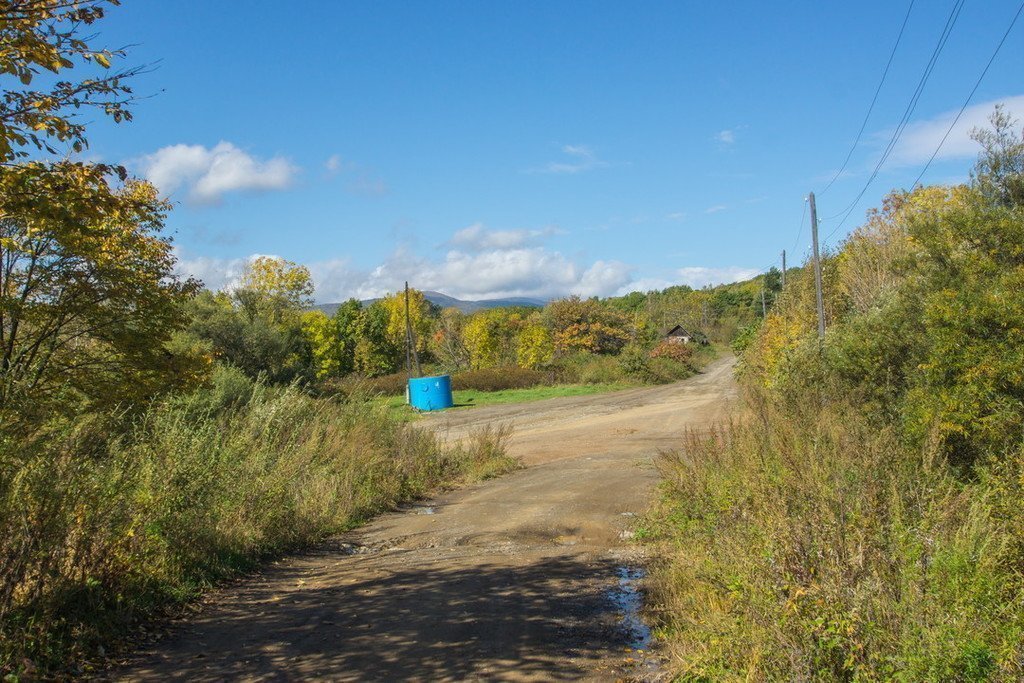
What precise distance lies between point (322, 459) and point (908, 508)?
8.60 meters

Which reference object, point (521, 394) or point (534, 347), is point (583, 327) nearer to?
point (534, 347)

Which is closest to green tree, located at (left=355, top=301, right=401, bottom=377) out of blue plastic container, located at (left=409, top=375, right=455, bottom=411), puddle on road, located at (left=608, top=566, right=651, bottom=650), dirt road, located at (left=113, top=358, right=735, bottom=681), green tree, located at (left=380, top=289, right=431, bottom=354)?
green tree, located at (left=380, top=289, right=431, bottom=354)

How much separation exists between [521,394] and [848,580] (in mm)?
42771

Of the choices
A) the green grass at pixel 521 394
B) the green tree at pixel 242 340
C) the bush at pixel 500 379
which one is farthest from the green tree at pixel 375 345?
the green tree at pixel 242 340

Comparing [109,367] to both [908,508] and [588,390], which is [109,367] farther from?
[588,390]

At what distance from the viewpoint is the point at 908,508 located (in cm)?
620

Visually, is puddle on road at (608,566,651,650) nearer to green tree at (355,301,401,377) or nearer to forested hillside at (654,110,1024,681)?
forested hillside at (654,110,1024,681)

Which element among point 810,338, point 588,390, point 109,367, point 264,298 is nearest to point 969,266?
point 810,338

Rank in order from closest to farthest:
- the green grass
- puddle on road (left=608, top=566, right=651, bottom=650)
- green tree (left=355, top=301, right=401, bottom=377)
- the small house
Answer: puddle on road (left=608, top=566, right=651, bottom=650), the green grass, green tree (left=355, top=301, right=401, bottom=377), the small house

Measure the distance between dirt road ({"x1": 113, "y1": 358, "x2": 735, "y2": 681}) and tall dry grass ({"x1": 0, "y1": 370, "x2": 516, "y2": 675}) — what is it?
1.34ft

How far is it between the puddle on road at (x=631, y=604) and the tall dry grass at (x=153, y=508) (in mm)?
3666

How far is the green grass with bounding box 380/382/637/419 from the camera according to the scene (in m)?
43.8

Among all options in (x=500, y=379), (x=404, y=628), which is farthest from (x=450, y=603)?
(x=500, y=379)

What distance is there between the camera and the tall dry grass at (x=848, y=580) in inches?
162
